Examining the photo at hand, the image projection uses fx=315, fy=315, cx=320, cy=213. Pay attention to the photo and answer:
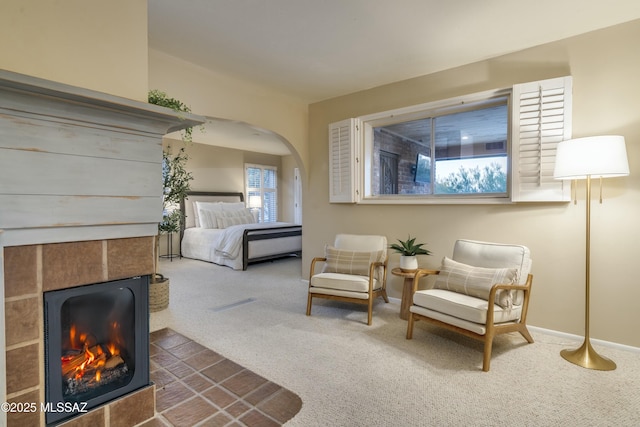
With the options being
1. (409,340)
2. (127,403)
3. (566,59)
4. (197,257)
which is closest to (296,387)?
(127,403)

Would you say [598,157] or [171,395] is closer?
[171,395]

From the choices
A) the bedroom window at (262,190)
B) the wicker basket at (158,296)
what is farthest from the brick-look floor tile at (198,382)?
the bedroom window at (262,190)

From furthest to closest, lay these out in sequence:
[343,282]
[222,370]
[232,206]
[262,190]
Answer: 1. [262,190]
2. [232,206]
3. [343,282]
4. [222,370]

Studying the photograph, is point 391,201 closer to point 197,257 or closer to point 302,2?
point 302,2

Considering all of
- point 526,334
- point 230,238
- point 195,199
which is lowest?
point 526,334

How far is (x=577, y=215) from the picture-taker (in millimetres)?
2654

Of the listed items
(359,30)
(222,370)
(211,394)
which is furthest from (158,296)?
(359,30)

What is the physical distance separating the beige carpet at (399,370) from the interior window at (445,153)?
1.45 meters

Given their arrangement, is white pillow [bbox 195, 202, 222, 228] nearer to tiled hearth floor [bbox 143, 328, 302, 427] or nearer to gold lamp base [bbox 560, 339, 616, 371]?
tiled hearth floor [bbox 143, 328, 302, 427]

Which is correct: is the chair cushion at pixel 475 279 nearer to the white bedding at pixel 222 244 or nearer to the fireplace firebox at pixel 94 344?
the fireplace firebox at pixel 94 344

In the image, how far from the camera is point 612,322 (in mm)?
2549

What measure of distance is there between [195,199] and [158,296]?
12.7ft

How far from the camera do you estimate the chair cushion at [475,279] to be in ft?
7.85

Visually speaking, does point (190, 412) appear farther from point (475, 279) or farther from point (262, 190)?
point (262, 190)
